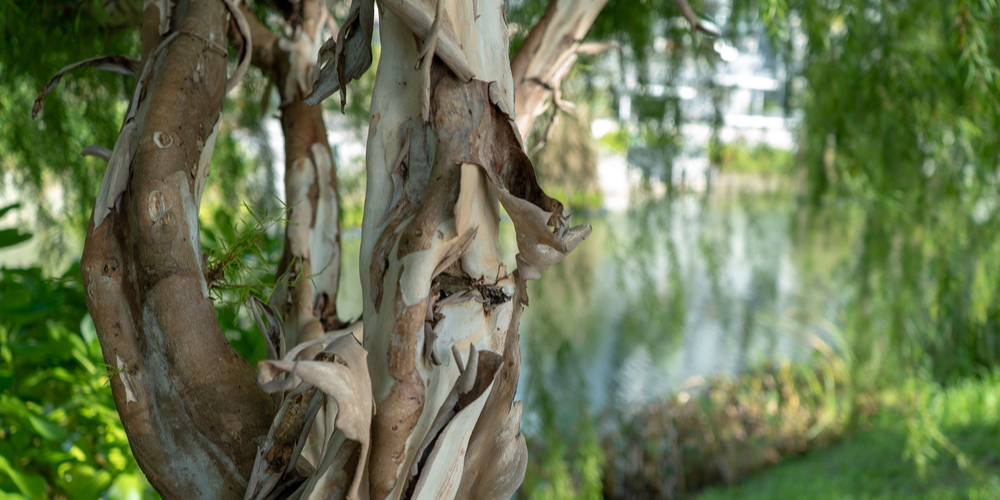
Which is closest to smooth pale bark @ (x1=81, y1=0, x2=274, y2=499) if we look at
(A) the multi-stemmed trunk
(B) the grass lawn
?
(A) the multi-stemmed trunk

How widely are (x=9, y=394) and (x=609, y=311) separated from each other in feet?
8.82

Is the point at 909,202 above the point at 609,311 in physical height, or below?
above

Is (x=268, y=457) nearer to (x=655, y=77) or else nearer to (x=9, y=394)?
(x=9, y=394)

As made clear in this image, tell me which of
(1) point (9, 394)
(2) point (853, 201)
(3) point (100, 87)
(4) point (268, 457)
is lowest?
(2) point (853, 201)

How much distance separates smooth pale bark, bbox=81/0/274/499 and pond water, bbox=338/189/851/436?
993mm

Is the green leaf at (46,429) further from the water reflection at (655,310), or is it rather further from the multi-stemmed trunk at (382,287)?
the water reflection at (655,310)

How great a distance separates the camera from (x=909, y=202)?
1172 millimetres

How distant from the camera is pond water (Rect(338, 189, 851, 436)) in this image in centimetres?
134

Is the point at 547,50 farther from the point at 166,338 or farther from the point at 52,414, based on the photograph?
the point at 52,414

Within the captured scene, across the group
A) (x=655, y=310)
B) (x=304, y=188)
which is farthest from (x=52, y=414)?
(x=655, y=310)

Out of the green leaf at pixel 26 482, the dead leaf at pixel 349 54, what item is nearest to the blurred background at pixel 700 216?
the green leaf at pixel 26 482

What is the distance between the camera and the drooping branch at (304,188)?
44 cm

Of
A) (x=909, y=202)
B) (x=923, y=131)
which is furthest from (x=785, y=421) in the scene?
(x=923, y=131)

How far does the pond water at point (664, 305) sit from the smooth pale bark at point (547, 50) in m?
0.87
